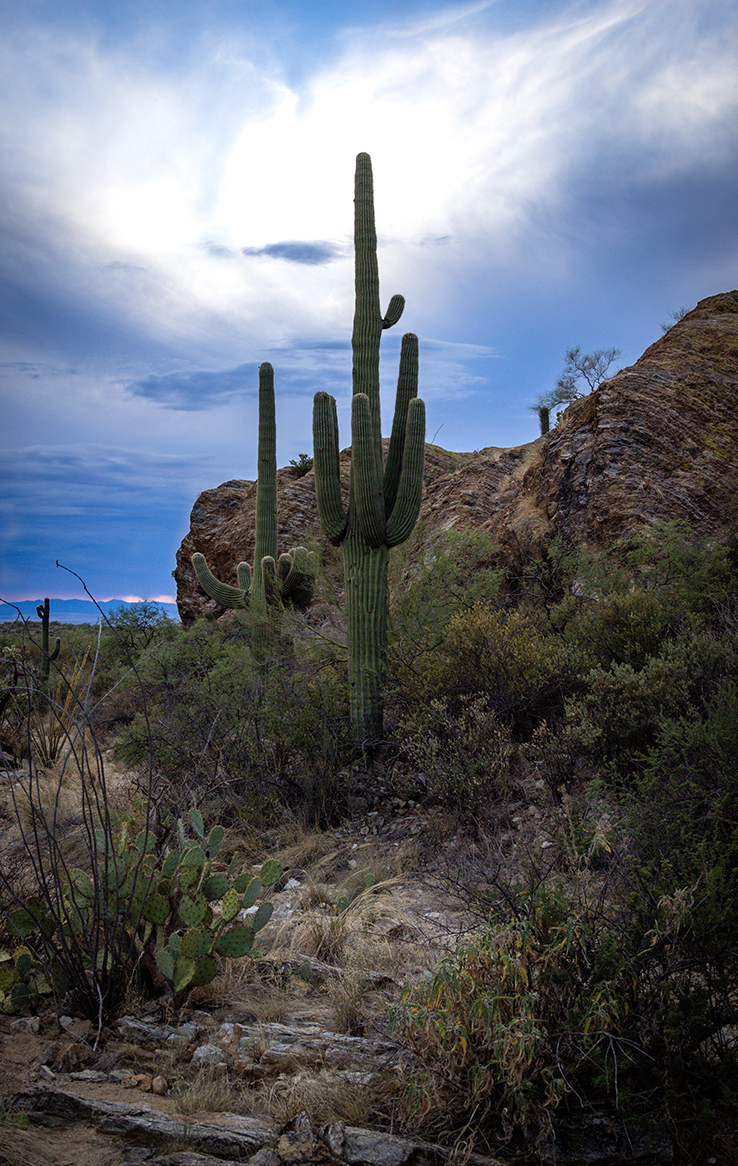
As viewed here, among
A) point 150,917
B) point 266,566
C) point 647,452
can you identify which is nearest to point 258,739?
point 150,917

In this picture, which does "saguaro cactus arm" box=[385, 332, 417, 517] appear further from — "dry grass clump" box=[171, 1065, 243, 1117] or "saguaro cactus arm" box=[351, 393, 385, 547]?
"dry grass clump" box=[171, 1065, 243, 1117]

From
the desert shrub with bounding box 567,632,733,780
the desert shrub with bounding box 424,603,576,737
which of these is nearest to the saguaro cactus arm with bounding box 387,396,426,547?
the desert shrub with bounding box 424,603,576,737

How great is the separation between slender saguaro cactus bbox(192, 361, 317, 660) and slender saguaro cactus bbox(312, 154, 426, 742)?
3431 millimetres

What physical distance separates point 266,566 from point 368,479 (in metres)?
4.48

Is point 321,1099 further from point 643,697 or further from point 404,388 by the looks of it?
point 404,388

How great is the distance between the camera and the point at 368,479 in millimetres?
8172

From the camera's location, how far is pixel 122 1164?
88.6 inches

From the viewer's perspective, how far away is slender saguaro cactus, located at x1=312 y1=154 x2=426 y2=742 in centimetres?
804

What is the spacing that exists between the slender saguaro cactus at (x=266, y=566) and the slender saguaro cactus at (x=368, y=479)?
343cm

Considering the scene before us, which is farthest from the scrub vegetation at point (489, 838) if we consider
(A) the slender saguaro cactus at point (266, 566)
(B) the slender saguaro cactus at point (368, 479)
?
(A) the slender saguaro cactus at point (266, 566)

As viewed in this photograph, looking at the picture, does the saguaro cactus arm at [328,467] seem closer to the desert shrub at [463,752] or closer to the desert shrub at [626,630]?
the desert shrub at [463,752]

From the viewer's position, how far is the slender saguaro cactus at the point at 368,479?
8.04 metres

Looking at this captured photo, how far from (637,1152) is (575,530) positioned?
9.01 metres

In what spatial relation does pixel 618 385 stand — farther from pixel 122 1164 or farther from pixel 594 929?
pixel 122 1164
